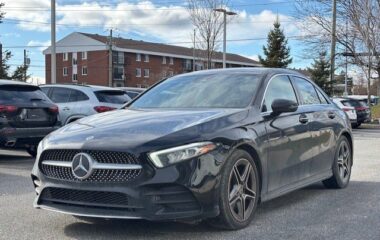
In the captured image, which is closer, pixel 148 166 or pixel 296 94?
pixel 148 166

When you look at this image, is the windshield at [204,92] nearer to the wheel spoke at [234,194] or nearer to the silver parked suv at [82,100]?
the wheel spoke at [234,194]

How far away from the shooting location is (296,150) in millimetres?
6230

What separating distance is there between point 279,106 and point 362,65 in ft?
96.5

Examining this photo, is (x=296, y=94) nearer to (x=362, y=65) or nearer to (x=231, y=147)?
(x=231, y=147)

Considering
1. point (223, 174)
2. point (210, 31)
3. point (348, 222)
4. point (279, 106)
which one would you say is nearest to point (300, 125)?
point (279, 106)

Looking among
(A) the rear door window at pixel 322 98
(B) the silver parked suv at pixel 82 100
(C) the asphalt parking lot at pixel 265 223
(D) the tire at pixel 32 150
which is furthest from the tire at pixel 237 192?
(B) the silver parked suv at pixel 82 100

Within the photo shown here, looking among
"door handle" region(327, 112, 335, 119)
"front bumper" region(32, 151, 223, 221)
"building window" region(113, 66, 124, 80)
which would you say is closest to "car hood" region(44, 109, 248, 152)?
"front bumper" region(32, 151, 223, 221)

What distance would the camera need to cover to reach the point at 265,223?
18.0ft

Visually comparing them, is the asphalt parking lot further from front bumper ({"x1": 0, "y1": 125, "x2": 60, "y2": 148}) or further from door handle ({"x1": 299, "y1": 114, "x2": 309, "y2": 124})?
front bumper ({"x1": 0, "y1": 125, "x2": 60, "y2": 148})

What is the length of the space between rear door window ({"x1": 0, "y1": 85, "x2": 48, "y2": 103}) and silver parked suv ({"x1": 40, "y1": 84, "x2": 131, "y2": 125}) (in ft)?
6.11

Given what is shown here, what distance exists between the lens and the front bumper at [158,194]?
4566 mm

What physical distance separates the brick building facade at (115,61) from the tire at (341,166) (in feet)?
227

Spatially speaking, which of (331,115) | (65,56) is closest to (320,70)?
(331,115)

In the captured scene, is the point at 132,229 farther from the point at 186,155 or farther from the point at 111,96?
the point at 111,96
